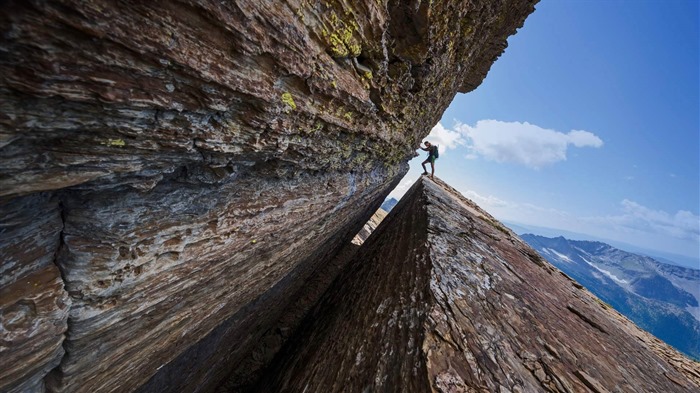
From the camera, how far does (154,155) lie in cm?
282

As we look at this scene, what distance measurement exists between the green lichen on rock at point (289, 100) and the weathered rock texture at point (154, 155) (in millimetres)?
40

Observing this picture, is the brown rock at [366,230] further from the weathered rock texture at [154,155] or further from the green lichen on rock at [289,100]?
the green lichen on rock at [289,100]

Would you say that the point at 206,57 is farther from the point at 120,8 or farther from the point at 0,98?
the point at 0,98

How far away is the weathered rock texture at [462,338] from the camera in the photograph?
3758 millimetres

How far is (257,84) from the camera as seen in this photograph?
10.5 ft

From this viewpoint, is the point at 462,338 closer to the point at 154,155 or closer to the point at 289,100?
the point at 289,100

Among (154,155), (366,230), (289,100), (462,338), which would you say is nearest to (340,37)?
(289,100)

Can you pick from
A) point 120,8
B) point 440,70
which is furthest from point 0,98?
point 440,70

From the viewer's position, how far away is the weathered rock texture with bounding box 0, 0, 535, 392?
1.98m

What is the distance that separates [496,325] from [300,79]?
16.1 ft

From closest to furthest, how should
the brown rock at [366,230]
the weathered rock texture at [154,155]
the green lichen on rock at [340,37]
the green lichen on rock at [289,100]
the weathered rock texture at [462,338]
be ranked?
the weathered rock texture at [154,155], the green lichen on rock at [289,100], the weathered rock texture at [462,338], the green lichen on rock at [340,37], the brown rock at [366,230]

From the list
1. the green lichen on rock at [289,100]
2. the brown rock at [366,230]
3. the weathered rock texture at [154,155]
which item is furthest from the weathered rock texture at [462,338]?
the brown rock at [366,230]

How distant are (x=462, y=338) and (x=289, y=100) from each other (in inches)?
165

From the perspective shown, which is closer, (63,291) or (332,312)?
(63,291)
